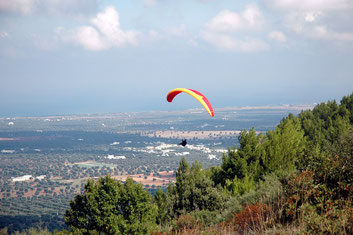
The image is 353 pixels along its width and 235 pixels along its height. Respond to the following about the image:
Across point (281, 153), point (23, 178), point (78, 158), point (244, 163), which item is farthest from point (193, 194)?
point (78, 158)

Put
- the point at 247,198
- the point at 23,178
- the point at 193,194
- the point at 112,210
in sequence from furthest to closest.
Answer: the point at 23,178 < the point at 193,194 < the point at 112,210 < the point at 247,198

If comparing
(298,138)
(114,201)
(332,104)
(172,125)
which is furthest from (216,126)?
(114,201)

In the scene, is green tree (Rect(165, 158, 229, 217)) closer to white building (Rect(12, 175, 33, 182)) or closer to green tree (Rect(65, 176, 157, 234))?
green tree (Rect(65, 176, 157, 234))

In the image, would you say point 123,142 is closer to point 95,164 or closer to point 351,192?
point 95,164

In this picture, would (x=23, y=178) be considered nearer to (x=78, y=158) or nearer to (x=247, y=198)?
(x=78, y=158)

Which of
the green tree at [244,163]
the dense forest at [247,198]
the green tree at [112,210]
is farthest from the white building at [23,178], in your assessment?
the green tree at [112,210]

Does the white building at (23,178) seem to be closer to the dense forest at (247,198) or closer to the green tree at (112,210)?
the dense forest at (247,198)
